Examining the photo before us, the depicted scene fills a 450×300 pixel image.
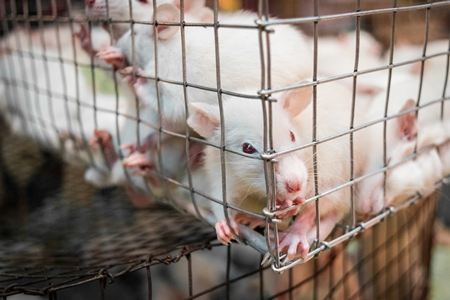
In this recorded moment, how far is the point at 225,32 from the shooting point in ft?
2.16

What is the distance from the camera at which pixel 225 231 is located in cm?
56

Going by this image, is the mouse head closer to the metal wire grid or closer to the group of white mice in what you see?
the group of white mice

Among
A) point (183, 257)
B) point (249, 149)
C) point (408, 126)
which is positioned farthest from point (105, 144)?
point (408, 126)

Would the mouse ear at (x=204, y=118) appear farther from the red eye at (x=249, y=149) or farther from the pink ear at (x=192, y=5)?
the pink ear at (x=192, y=5)

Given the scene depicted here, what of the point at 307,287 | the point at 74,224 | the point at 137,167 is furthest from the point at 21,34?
the point at 307,287

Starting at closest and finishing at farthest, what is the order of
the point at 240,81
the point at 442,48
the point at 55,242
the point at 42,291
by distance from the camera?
the point at 42,291
the point at 240,81
the point at 55,242
the point at 442,48

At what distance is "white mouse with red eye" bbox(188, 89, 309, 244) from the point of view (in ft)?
1.69

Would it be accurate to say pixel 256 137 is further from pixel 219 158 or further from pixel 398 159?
pixel 398 159

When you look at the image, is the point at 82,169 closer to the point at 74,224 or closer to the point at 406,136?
the point at 74,224

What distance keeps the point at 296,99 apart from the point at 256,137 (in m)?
0.07

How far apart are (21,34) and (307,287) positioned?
0.92 m

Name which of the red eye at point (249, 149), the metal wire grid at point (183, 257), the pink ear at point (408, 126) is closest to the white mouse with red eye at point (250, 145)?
the red eye at point (249, 149)

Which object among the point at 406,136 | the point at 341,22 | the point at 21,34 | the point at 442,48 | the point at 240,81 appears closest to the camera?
the point at 240,81

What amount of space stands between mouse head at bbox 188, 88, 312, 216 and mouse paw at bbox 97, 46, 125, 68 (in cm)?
20
